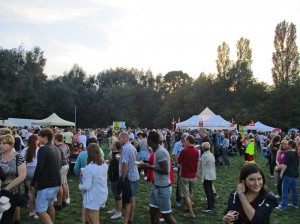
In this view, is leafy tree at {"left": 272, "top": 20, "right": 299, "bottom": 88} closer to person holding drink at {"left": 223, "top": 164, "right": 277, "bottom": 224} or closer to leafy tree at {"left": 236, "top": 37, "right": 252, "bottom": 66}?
leafy tree at {"left": 236, "top": 37, "right": 252, "bottom": 66}

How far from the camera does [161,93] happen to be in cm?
6706

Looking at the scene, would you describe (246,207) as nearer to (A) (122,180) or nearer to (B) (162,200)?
(B) (162,200)

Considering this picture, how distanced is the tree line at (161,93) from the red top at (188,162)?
38.8m

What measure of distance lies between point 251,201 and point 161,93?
212 feet

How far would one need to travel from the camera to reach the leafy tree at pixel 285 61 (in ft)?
154

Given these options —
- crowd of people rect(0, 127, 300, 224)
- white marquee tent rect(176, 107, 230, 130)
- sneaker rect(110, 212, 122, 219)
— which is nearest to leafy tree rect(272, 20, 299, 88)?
white marquee tent rect(176, 107, 230, 130)

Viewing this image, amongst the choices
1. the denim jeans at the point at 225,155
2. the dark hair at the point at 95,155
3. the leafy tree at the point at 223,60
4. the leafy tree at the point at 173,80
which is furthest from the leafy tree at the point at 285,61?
the dark hair at the point at 95,155

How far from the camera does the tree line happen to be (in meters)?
45.4

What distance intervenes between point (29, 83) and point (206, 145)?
45717 millimetres

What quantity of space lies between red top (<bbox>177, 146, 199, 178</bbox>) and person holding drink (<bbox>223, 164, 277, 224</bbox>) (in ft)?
14.6

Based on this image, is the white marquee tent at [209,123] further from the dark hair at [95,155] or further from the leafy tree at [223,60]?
the leafy tree at [223,60]

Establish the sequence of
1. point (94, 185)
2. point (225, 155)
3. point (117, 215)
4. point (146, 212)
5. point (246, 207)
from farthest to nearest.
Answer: point (225, 155) < point (146, 212) < point (117, 215) < point (94, 185) < point (246, 207)

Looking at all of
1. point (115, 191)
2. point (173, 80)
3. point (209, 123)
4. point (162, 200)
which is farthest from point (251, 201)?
point (173, 80)

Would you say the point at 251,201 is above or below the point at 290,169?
above
